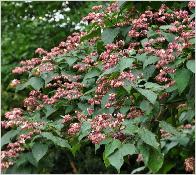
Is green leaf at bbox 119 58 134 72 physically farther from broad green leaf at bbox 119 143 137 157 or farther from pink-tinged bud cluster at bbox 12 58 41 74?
pink-tinged bud cluster at bbox 12 58 41 74

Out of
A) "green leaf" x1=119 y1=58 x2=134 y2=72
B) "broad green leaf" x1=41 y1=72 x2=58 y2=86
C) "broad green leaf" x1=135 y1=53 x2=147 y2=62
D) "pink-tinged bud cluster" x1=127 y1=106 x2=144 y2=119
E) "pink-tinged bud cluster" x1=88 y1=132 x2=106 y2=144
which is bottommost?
"pink-tinged bud cluster" x1=127 y1=106 x2=144 y2=119

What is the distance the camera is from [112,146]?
138cm

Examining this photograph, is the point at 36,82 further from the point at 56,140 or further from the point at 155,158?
the point at 155,158

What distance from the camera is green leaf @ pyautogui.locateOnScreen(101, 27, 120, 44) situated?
1772mm

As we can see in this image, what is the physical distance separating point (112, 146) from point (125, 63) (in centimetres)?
29

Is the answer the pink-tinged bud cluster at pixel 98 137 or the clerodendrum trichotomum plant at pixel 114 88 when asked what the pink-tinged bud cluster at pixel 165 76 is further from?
the pink-tinged bud cluster at pixel 98 137

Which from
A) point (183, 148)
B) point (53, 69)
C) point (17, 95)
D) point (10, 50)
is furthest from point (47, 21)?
point (53, 69)

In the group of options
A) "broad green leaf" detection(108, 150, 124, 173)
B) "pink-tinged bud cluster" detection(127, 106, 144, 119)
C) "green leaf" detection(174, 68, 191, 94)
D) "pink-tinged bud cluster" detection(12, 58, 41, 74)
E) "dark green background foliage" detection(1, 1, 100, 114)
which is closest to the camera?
"broad green leaf" detection(108, 150, 124, 173)

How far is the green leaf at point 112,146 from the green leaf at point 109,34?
50 cm

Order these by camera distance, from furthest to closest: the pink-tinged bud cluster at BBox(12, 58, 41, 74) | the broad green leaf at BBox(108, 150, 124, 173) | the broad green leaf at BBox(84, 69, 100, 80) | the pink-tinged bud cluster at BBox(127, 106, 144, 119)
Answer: the pink-tinged bud cluster at BBox(12, 58, 41, 74)
the broad green leaf at BBox(84, 69, 100, 80)
the pink-tinged bud cluster at BBox(127, 106, 144, 119)
the broad green leaf at BBox(108, 150, 124, 173)

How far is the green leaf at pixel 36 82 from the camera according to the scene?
73.4 inches

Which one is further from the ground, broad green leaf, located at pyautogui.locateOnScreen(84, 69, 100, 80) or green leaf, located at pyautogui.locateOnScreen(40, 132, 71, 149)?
broad green leaf, located at pyautogui.locateOnScreen(84, 69, 100, 80)

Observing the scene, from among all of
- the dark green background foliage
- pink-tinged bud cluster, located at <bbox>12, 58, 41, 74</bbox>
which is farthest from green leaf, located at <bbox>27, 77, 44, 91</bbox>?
the dark green background foliage

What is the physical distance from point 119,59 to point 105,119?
0.21 metres
